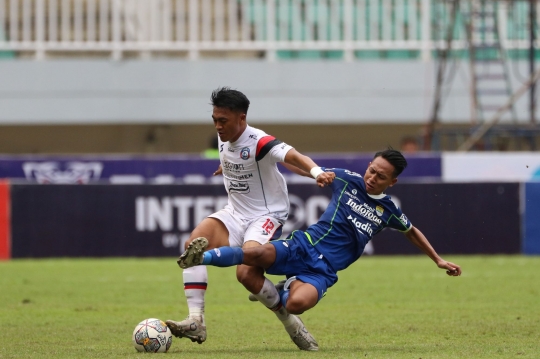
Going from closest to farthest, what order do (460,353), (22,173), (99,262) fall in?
1. (460,353)
2. (99,262)
3. (22,173)

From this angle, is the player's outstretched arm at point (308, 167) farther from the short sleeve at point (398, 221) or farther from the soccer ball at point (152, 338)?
the soccer ball at point (152, 338)

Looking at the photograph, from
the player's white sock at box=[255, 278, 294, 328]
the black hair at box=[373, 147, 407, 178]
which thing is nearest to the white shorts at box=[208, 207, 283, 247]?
the player's white sock at box=[255, 278, 294, 328]

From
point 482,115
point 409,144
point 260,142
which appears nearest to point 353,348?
point 260,142

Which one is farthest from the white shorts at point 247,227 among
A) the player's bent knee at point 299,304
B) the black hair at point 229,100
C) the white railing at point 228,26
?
the white railing at point 228,26

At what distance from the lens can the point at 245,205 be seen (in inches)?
326

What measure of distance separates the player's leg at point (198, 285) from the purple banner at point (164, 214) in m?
8.74

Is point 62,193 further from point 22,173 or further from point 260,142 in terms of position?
point 260,142

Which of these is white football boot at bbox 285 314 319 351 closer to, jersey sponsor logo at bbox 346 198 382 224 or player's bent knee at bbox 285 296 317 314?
player's bent knee at bbox 285 296 317 314

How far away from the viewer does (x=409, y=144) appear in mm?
20047

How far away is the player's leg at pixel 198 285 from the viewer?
762 centimetres

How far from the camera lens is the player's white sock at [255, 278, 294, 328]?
25.4ft

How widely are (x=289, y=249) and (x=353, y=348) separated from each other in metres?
0.86

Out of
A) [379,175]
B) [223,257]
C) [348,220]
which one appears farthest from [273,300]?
[379,175]

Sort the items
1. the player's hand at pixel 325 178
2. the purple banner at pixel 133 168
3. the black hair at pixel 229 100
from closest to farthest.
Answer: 1. the player's hand at pixel 325 178
2. the black hair at pixel 229 100
3. the purple banner at pixel 133 168
